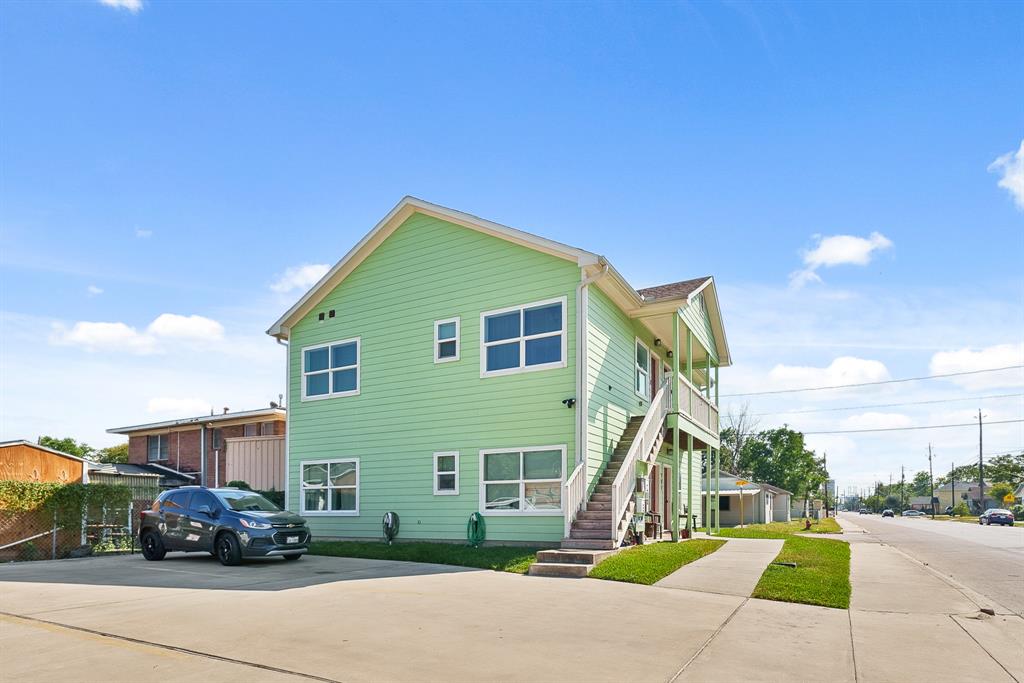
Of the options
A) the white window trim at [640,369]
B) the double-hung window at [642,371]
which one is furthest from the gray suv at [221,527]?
the double-hung window at [642,371]

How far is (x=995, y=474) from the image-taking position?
95.2 meters

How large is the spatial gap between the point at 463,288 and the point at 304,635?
11.1 metres

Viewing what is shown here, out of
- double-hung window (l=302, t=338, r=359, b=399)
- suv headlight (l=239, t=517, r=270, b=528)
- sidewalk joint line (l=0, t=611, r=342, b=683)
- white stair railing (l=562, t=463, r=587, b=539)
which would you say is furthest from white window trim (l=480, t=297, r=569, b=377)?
sidewalk joint line (l=0, t=611, r=342, b=683)

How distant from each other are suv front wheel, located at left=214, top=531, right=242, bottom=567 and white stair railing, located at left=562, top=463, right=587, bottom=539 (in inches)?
239

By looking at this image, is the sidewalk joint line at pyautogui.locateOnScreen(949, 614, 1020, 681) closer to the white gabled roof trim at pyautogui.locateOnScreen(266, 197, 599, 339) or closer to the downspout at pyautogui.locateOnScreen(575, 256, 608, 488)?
the downspout at pyautogui.locateOnScreen(575, 256, 608, 488)

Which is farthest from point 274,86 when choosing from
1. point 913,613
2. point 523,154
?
point 913,613

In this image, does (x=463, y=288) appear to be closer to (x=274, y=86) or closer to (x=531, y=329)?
(x=531, y=329)

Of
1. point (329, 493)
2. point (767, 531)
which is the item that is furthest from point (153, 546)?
point (767, 531)

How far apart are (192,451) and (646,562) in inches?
892

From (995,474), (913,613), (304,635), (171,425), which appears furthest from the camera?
(995,474)

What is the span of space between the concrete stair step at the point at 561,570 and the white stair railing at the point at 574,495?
4.92ft

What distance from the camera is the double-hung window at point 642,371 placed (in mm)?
20438

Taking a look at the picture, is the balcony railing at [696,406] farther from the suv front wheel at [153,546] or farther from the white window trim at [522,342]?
the suv front wheel at [153,546]

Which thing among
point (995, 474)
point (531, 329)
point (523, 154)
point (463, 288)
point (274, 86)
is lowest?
point (995, 474)
